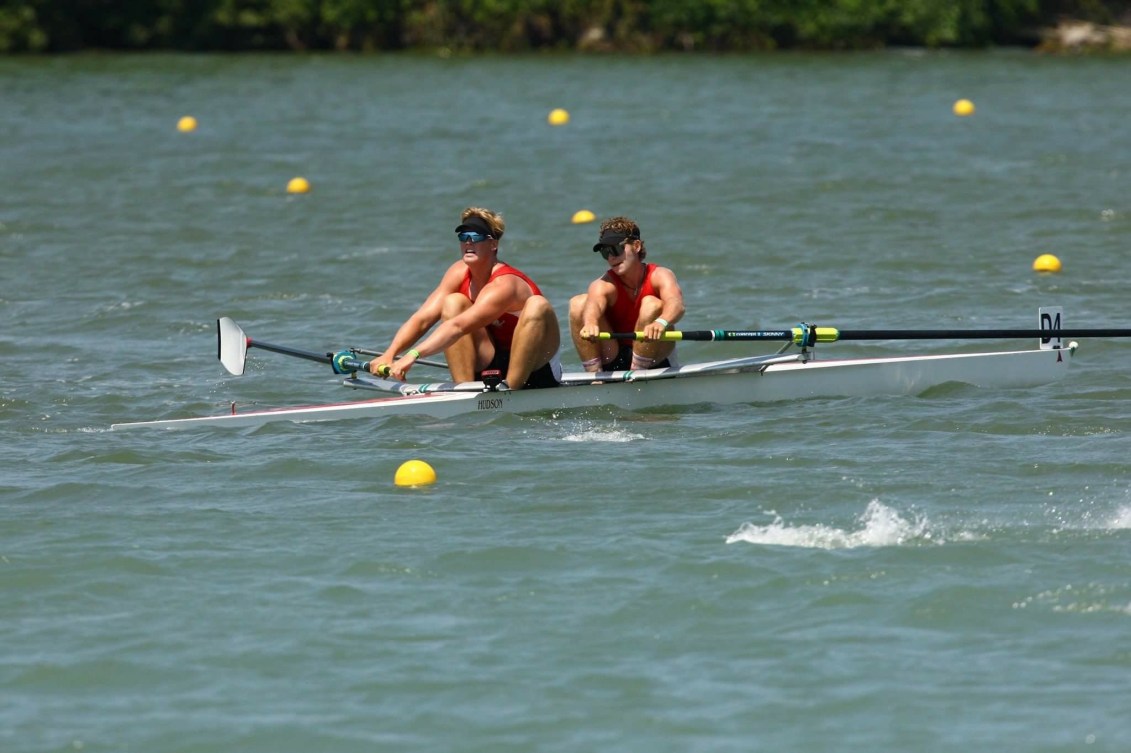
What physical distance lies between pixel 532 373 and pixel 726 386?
126 centimetres

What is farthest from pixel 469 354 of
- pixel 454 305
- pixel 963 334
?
pixel 963 334

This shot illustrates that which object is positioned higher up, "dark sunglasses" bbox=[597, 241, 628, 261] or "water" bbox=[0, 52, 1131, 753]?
"dark sunglasses" bbox=[597, 241, 628, 261]

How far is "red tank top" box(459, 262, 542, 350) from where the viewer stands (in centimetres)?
1038

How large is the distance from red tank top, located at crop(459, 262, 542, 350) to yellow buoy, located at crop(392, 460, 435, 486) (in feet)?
5.23

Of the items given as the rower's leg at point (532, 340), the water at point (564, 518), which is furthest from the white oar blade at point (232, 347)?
the rower's leg at point (532, 340)

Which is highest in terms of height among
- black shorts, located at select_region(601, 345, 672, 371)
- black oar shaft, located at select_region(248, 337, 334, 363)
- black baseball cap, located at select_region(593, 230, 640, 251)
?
black baseball cap, located at select_region(593, 230, 640, 251)

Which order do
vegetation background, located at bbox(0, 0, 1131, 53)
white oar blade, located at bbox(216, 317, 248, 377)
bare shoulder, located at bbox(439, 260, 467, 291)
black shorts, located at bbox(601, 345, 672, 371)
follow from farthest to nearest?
vegetation background, located at bbox(0, 0, 1131, 53) → white oar blade, located at bbox(216, 317, 248, 377) → black shorts, located at bbox(601, 345, 672, 371) → bare shoulder, located at bbox(439, 260, 467, 291)

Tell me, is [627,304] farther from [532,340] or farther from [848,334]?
[848,334]

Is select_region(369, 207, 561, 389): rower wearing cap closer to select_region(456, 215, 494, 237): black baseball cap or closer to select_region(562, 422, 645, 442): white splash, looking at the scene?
select_region(456, 215, 494, 237): black baseball cap

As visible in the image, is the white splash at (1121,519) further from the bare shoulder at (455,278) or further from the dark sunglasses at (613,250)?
the bare shoulder at (455,278)

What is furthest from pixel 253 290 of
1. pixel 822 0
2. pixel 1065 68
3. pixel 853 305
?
pixel 822 0

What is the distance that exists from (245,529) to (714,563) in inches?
89.7

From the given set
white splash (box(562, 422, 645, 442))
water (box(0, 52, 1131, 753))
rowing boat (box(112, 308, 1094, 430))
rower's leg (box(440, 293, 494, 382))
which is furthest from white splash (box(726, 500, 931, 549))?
rower's leg (box(440, 293, 494, 382))

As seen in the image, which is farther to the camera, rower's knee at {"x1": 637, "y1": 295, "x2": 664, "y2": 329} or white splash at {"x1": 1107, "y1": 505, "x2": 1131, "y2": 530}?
rower's knee at {"x1": 637, "y1": 295, "x2": 664, "y2": 329}
